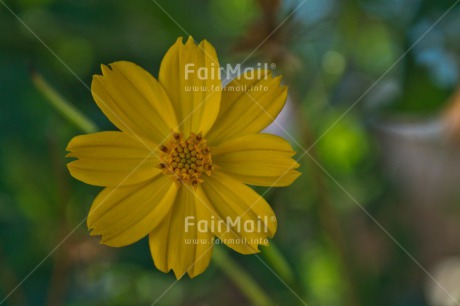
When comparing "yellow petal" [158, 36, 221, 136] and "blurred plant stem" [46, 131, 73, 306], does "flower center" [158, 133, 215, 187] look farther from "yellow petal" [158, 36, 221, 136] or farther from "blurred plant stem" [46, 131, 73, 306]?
"blurred plant stem" [46, 131, 73, 306]

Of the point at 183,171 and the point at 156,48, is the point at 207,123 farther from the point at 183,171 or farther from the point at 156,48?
the point at 156,48

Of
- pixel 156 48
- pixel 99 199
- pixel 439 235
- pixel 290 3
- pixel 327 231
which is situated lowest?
pixel 439 235

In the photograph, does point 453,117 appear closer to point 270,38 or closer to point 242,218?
point 270,38

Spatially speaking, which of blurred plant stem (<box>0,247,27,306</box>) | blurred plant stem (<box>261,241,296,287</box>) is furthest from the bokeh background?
blurred plant stem (<box>261,241,296,287</box>)

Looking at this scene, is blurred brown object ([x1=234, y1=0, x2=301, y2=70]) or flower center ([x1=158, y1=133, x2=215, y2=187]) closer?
flower center ([x1=158, y1=133, x2=215, y2=187])

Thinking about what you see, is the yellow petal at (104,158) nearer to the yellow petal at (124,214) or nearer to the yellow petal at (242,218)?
the yellow petal at (124,214)

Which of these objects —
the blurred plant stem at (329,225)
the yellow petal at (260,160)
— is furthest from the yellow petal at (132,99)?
the blurred plant stem at (329,225)

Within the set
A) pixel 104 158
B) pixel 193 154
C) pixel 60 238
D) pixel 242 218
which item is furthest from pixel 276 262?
pixel 60 238

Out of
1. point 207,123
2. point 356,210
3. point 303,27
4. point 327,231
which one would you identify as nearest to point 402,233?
point 356,210
